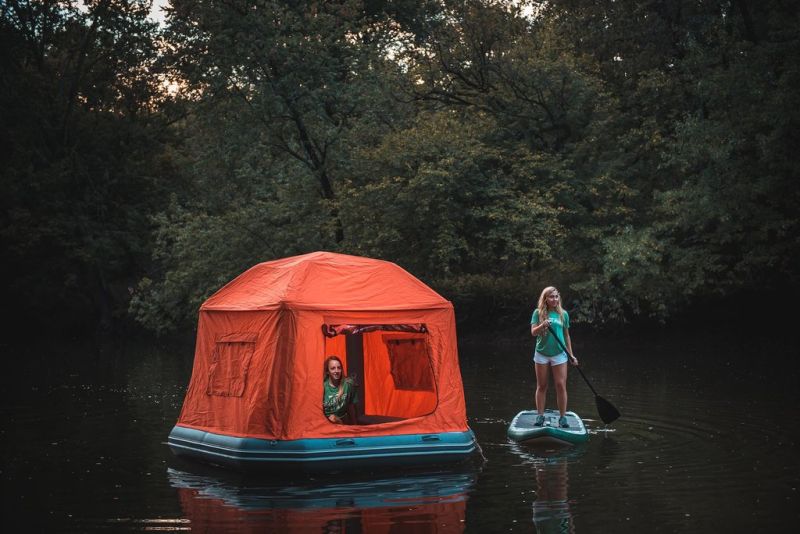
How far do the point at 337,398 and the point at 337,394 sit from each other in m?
0.05

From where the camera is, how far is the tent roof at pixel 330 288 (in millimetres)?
12781

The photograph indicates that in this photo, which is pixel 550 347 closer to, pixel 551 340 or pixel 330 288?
pixel 551 340

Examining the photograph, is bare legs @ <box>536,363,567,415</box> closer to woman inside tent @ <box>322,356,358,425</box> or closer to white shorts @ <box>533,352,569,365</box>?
white shorts @ <box>533,352,569,365</box>

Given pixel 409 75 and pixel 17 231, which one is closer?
pixel 409 75

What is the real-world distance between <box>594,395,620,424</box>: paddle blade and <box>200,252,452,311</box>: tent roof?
3.15 m

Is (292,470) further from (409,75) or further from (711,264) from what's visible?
(409,75)

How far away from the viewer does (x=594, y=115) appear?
33656 mm

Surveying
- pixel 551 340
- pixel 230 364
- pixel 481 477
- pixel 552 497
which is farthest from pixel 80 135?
pixel 552 497

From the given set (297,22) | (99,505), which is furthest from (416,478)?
(297,22)

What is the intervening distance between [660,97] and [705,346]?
790 cm

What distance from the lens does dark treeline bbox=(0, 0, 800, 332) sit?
2841 cm

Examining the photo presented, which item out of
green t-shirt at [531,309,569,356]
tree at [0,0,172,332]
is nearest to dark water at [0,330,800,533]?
green t-shirt at [531,309,569,356]

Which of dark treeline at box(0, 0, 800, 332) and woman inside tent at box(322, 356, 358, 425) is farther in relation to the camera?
dark treeline at box(0, 0, 800, 332)

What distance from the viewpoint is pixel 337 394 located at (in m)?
13.1
